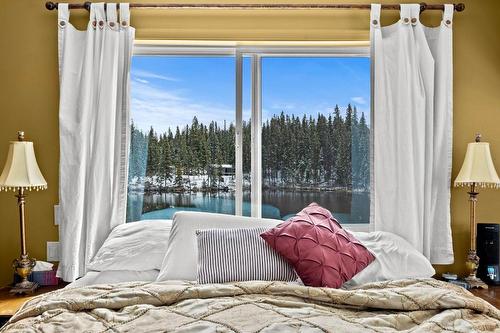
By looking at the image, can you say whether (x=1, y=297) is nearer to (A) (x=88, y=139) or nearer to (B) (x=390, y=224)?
(A) (x=88, y=139)

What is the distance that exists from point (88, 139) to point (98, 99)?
0.81 ft

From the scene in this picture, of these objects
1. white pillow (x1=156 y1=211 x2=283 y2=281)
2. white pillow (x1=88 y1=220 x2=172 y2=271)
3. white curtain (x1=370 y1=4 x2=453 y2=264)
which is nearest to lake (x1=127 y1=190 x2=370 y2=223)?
white curtain (x1=370 y1=4 x2=453 y2=264)

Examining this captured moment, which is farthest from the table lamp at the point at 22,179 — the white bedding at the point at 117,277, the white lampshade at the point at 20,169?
the white bedding at the point at 117,277

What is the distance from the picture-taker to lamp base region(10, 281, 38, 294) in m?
2.71

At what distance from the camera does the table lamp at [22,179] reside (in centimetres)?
275

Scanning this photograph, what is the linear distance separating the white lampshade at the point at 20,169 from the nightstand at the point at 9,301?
0.59 m

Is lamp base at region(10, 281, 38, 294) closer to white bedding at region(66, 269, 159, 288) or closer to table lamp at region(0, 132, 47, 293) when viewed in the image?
table lamp at region(0, 132, 47, 293)

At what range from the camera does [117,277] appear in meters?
2.46

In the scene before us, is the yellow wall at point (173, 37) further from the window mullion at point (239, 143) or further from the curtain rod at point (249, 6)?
the window mullion at point (239, 143)

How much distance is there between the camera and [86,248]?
2.93m

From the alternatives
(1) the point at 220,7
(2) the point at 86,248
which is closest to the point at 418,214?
(1) the point at 220,7

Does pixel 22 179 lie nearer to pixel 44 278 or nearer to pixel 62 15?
pixel 44 278

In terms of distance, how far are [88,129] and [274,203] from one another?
4.15 ft

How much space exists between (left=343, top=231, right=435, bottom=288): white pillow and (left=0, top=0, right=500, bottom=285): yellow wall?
61 centimetres
